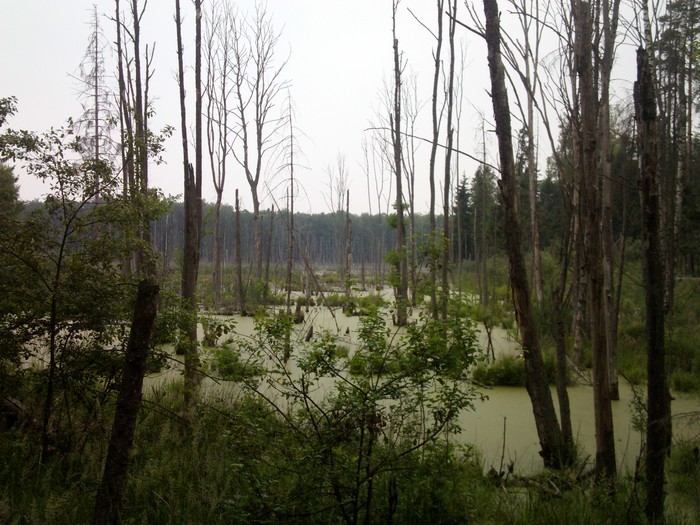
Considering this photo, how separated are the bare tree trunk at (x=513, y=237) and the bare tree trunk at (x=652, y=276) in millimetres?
1099

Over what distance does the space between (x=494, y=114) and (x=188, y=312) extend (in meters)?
3.03

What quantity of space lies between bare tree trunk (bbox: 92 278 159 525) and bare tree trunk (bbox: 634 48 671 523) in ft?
8.92

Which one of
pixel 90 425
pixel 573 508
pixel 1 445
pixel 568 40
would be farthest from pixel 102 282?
pixel 568 40

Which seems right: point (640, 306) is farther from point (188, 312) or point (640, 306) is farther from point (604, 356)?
point (188, 312)

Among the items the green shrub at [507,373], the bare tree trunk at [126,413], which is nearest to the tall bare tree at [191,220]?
the bare tree trunk at [126,413]

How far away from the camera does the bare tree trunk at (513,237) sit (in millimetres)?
3881

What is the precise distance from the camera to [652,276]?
2.75 meters

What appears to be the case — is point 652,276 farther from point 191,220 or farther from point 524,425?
point 191,220

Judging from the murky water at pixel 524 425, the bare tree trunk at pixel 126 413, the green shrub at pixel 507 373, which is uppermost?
the bare tree trunk at pixel 126 413

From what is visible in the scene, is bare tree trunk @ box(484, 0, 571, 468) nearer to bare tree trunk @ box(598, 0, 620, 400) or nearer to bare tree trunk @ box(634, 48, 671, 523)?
bare tree trunk @ box(634, 48, 671, 523)

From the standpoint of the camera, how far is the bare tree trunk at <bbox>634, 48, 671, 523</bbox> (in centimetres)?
276

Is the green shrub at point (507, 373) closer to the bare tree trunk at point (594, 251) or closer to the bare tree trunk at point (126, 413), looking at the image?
the bare tree trunk at point (594, 251)

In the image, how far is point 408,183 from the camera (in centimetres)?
1698

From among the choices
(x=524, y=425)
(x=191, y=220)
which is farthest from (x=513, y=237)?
(x=191, y=220)
